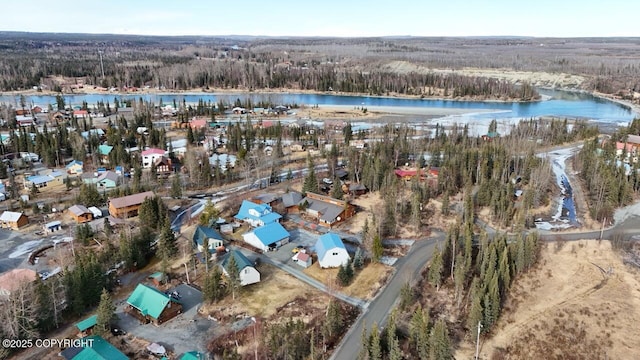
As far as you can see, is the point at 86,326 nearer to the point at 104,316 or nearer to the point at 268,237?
the point at 104,316

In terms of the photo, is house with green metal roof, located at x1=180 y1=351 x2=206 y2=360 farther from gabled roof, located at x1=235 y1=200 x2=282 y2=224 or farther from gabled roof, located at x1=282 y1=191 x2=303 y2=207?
gabled roof, located at x1=282 y1=191 x2=303 y2=207

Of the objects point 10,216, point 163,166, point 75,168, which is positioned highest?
point 163,166

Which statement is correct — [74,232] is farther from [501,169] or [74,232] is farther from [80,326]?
[501,169]

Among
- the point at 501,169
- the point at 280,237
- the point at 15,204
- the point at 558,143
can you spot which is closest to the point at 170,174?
the point at 15,204

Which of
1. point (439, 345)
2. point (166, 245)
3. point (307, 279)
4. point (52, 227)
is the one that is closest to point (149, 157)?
point (52, 227)

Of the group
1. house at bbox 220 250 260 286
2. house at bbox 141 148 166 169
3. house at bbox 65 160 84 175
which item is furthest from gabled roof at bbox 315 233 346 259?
house at bbox 65 160 84 175

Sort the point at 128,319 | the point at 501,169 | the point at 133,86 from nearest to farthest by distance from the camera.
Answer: the point at 128,319
the point at 501,169
the point at 133,86
